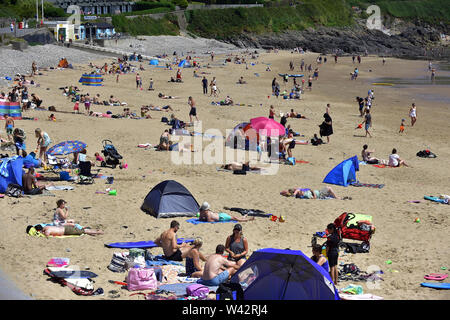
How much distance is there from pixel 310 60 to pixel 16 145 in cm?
5618

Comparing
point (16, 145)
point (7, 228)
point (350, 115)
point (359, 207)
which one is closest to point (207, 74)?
point (350, 115)

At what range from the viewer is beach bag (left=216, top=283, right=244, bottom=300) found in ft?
28.2

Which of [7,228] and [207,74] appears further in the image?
[207,74]

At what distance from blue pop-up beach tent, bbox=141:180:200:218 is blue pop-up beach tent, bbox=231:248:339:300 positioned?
4.75 meters

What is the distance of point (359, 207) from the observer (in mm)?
15258

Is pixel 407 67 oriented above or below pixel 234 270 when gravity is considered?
above

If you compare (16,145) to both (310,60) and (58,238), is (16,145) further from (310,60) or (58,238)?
(310,60)

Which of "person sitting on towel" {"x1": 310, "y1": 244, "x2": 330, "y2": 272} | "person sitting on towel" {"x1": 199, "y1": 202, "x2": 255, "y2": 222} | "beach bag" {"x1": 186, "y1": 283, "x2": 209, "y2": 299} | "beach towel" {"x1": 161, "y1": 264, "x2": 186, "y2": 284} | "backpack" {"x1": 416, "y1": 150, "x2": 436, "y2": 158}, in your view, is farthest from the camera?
"backpack" {"x1": 416, "y1": 150, "x2": 436, "y2": 158}

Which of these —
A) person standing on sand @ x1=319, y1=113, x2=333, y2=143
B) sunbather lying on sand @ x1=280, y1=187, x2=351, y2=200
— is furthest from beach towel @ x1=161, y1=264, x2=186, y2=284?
person standing on sand @ x1=319, y1=113, x2=333, y2=143

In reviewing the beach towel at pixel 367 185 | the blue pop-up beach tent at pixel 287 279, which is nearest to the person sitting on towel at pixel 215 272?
the blue pop-up beach tent at pixel 287 279

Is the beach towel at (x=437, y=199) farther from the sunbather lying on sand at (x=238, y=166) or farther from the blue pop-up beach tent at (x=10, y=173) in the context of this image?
the blue pop-up beach tent at (x=10, y=173)

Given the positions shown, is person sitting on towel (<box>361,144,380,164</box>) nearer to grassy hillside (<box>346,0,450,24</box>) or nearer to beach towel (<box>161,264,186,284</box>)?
beach towel (<box>161,264,186,284</box>)

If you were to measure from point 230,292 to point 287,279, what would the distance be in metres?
0.93

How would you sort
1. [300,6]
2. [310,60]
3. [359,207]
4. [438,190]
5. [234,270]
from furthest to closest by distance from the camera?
[300,6], [310,60], [438,190], [359,207], [234,270]
